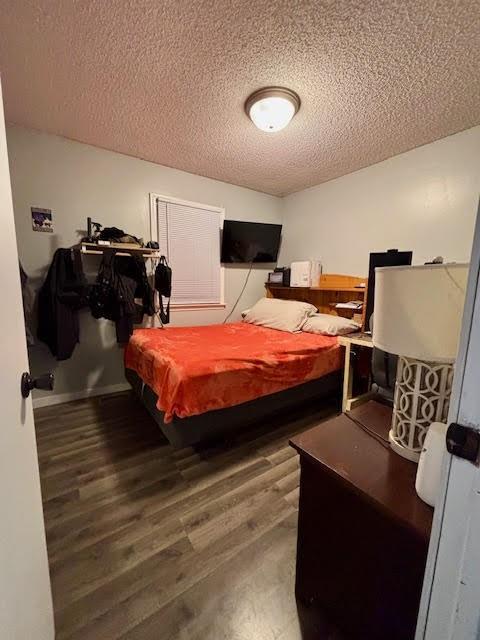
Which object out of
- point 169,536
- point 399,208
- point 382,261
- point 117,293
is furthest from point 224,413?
point 399,208

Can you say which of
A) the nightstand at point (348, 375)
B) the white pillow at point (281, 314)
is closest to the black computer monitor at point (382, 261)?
the nightstand at point (348, 375)

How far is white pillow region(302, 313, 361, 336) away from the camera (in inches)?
103

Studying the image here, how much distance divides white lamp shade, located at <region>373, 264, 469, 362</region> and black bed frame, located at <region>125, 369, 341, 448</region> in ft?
4.32

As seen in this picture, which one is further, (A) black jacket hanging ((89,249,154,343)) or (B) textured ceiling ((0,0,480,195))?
(A) black jacket hanging ((89,249,154,343))

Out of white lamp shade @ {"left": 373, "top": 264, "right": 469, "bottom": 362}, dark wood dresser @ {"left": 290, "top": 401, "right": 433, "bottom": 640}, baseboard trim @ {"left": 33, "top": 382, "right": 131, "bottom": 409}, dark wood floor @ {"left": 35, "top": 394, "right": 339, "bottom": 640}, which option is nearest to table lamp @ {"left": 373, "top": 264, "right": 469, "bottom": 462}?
white lamp shade @ {"left": 373, "top": 264, "right": 469, "bottom": 362}

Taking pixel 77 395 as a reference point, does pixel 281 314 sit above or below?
above

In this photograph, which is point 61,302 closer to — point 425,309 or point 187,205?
point 187,205

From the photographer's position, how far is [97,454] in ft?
5.98

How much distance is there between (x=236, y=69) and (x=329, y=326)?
215cm

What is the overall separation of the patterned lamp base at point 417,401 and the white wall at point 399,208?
2.11 m

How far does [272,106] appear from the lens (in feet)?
5.91

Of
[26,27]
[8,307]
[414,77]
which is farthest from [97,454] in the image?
[414,77]

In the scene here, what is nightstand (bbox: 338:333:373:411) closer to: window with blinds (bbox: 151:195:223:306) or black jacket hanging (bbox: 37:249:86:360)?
window with blinds (bbox: 151:195:223:306)

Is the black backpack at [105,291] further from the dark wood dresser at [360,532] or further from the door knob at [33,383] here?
the dark wood dresser at [360,532]
